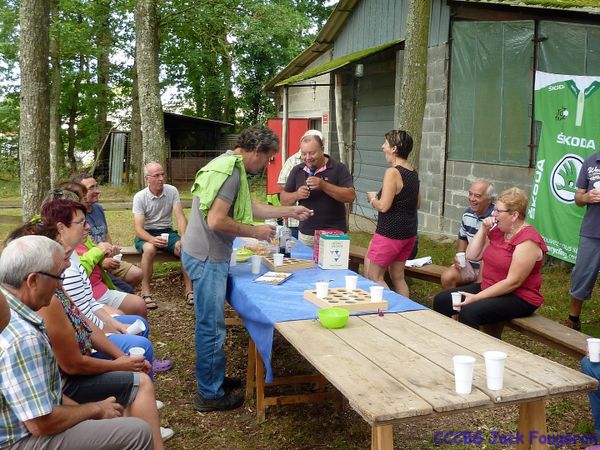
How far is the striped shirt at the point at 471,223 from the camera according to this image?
4.50m

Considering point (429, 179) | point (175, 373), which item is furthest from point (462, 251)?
point (429, 179)

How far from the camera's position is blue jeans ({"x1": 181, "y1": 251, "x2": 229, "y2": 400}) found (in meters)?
3.45

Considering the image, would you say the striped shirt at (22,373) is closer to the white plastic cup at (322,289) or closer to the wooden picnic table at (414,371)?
the wooden picnic table at (414,371)

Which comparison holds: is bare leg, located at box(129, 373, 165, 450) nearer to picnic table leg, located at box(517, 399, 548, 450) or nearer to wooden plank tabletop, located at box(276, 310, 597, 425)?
wooden plank tabletop, located at box(276, 310, 597, 425)

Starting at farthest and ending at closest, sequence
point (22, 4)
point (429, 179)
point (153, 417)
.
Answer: point (429, 179), point (22, 4), point (153, 417)

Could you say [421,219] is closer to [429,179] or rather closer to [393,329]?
[429,179]

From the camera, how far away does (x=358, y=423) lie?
3404 millimetres

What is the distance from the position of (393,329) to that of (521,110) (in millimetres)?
5457

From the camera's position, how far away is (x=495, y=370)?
2.02 m

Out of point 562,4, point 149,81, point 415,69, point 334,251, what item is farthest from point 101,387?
point 149,81

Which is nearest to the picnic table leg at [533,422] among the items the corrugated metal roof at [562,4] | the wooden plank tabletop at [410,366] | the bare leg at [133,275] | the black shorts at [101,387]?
the wooden plank tabletop at [410,366]

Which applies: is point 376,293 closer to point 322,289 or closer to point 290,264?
point 322,289

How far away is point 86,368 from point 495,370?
171cm

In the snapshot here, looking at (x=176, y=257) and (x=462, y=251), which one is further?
(x=176, y=257)
